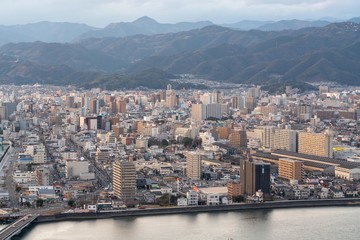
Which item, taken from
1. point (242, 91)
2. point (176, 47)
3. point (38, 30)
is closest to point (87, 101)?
point (242, 91)

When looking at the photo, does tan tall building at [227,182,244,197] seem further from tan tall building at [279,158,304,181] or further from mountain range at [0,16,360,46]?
mountain range at [0,16,360,46]

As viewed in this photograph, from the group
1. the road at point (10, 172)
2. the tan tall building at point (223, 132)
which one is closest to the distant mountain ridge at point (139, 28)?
the tan tall building at point (223, 132)

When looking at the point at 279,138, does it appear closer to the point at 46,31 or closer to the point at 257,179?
the point at 257,179

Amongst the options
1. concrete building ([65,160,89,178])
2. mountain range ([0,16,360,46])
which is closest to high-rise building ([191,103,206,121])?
concrete building ([65,160,89,178])

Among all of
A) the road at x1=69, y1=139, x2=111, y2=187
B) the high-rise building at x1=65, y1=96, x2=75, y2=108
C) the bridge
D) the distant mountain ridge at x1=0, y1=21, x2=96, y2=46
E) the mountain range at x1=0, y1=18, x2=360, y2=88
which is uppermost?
the distant mountain ridge at x1=0, y1=21, x2=96, y2=46

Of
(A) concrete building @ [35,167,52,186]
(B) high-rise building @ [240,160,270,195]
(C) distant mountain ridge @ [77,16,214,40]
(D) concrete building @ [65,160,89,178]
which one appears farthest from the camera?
(C) distant mountain ridge @ [77,16,214,40]

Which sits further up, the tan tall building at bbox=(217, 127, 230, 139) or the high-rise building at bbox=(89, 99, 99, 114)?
the high-rise building at bbox=(89, 99, 99, 114)

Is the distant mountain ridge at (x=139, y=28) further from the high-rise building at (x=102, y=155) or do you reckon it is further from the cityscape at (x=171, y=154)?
the high-rise building at (x=102, y=155)
